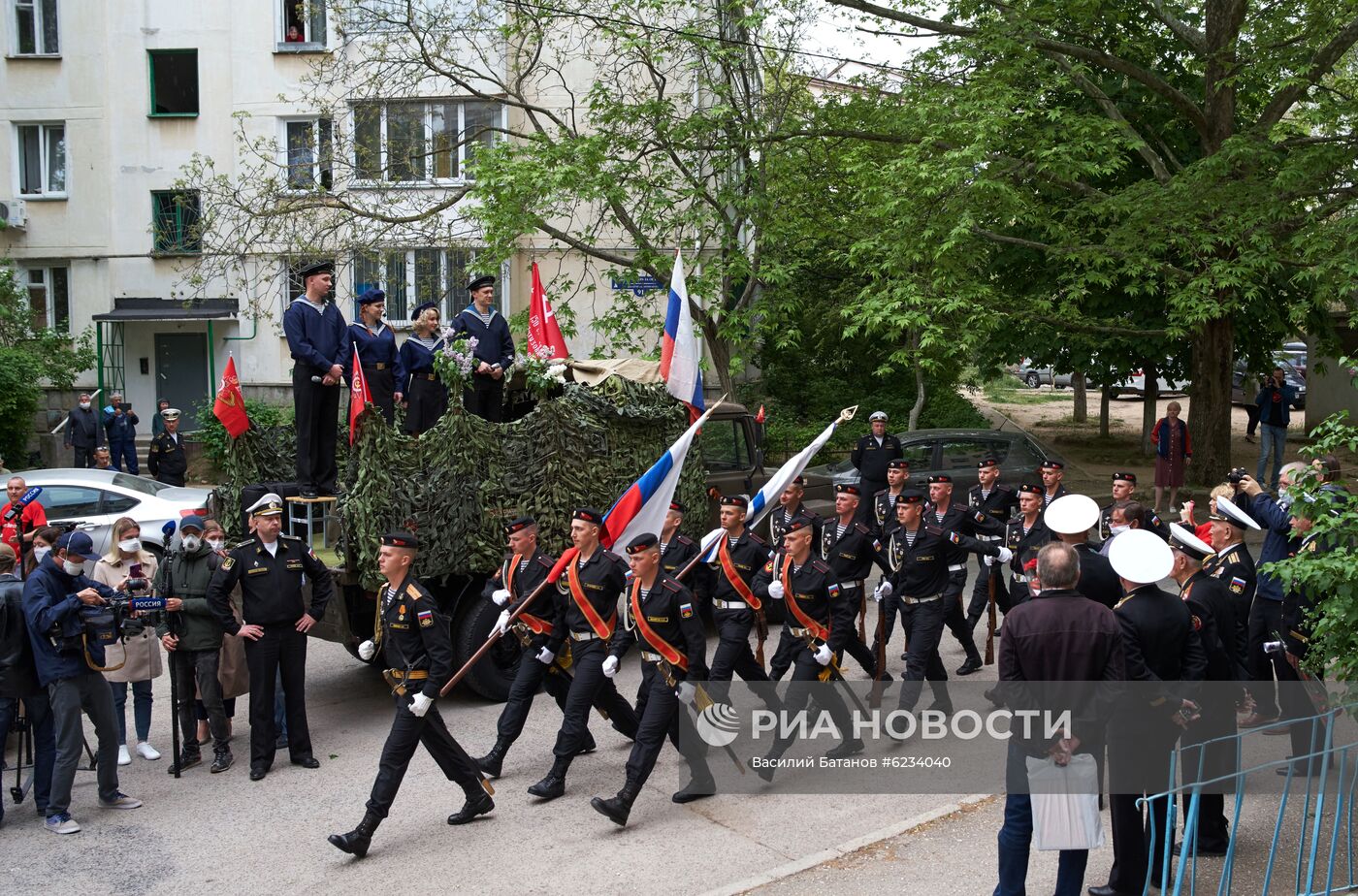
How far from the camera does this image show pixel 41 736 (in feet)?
24.8

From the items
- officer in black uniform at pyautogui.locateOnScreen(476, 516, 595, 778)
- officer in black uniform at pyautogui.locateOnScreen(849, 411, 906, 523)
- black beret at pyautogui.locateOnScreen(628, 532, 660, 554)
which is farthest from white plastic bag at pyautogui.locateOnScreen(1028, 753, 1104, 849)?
officer in black uniform at pyautogui.locateOnScreen(849, 411, 906, 523)

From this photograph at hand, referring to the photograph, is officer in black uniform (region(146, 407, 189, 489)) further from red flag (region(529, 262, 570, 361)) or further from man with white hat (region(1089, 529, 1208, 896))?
man with white hat (region(1089, 529, 1208, 896))

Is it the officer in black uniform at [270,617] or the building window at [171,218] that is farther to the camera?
the building window at [171,218]

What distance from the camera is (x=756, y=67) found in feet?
60.3

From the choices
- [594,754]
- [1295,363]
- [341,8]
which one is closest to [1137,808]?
[594,754]

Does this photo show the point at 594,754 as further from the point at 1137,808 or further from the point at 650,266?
the point at 650,266

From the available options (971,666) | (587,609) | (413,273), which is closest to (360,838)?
(587,609)

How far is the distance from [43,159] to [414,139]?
36.2 ft

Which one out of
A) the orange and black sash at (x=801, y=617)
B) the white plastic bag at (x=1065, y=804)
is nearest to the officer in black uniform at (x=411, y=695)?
the orange and black sash at (x=801, y=617)

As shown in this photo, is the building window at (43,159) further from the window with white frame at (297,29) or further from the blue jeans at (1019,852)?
the blue jeans at (1019,852)

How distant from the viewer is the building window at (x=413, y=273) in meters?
19.2

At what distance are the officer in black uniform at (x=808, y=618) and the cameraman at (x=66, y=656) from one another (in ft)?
13.5

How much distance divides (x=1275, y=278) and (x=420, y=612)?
16146 mm

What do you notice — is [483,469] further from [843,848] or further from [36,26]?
[36,26]
